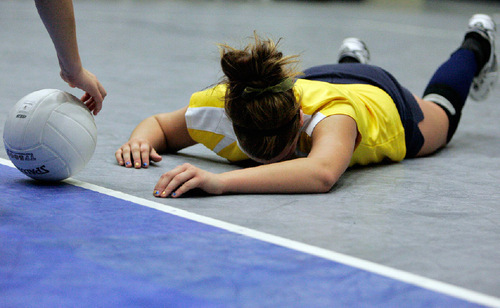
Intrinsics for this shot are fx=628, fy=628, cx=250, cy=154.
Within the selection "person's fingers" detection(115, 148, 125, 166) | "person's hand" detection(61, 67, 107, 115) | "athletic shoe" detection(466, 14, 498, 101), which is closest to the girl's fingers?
"person's hand" detection(61, 67, 107, 115)

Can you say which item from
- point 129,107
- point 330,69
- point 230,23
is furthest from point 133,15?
point 330,69

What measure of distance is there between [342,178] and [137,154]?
0.98m

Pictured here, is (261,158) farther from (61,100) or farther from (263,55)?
(61,100)

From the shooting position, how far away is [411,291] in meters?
1.72

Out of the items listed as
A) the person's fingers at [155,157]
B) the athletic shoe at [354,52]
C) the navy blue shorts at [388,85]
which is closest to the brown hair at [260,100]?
the person's fingers at [155,157]

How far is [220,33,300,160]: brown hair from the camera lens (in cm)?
249

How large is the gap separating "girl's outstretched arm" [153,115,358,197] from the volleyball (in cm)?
38

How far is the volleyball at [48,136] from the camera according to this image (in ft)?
8.00

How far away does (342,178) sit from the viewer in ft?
9.68

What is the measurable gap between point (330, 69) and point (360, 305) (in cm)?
209

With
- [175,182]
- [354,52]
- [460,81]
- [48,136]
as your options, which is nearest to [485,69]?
[460,81]

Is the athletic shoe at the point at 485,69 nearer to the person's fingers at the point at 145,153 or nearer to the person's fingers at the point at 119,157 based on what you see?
the person's fingers at the point at 145,153

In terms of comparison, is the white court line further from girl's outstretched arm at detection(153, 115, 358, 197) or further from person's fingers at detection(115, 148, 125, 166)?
person's fingers at detection(115, 148, 125, 166)

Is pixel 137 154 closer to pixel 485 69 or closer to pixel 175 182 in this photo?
pixel 175 182
